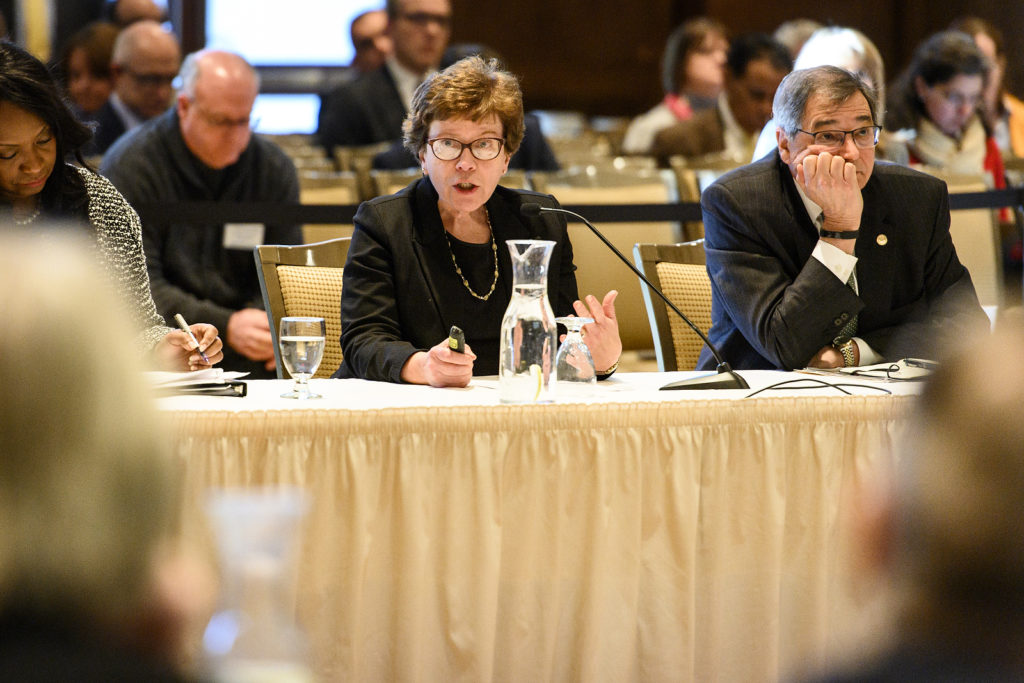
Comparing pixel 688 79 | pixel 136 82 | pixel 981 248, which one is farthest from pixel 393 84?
pixel 981 248

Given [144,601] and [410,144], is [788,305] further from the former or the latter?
[144,601]

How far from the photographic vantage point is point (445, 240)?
2.56 metres

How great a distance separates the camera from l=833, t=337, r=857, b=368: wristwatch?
250 centimetres

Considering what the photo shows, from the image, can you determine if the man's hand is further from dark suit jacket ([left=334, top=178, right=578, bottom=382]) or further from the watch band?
the watch band

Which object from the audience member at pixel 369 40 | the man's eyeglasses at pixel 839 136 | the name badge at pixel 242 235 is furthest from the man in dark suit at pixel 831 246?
the audience member at pixel 369 40

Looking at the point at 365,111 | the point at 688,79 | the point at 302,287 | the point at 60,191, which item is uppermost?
the point at 688,79

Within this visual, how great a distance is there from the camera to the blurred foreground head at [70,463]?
26.0 inches

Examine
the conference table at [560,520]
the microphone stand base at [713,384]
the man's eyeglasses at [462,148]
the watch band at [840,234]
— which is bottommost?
the conference table at [560,520]

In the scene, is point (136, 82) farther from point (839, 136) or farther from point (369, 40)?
point (839, 136)

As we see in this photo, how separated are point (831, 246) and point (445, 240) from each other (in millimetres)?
831

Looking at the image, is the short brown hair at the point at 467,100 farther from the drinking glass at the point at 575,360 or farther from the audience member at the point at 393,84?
the audience member at the point at 393,84

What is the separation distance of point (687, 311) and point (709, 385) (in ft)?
2.69

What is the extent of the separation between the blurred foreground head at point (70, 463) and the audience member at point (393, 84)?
16.1 ft

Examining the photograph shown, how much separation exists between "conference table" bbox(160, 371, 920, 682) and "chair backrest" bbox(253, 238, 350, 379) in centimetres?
67
